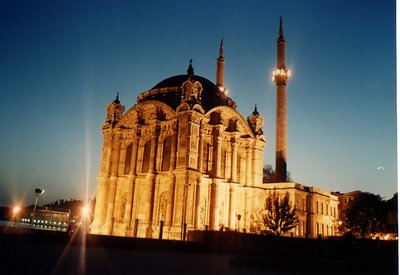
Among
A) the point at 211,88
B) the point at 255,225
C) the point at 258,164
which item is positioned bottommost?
the point at 255,225

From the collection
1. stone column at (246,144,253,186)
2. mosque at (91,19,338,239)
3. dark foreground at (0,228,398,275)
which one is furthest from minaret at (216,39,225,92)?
dark foreground at (0,228,398,275)

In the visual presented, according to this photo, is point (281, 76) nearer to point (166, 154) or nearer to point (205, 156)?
point (205, 156)

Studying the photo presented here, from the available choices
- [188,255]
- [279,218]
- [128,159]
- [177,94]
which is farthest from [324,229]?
[188,255]

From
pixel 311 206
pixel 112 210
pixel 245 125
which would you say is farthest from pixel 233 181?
pixel 112 210

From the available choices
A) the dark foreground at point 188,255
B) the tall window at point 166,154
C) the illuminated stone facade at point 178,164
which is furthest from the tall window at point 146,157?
the dark foreground at point 188,255

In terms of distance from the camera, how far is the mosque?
37438mm

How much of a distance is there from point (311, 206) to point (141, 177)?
20997 mm

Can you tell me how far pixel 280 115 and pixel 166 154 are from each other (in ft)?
66.5

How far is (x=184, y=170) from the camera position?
119ft

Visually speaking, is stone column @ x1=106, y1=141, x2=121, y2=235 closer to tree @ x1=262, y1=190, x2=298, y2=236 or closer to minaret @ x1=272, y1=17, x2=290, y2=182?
tree @ x1=262, y1=190, x2=298, y2=236

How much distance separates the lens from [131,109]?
45781 mm

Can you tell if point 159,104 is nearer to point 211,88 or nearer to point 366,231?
point 211,88

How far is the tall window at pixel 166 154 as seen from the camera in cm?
4049

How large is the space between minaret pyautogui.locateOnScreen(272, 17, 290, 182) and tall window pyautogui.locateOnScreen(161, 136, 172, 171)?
A: 18.3 meters
